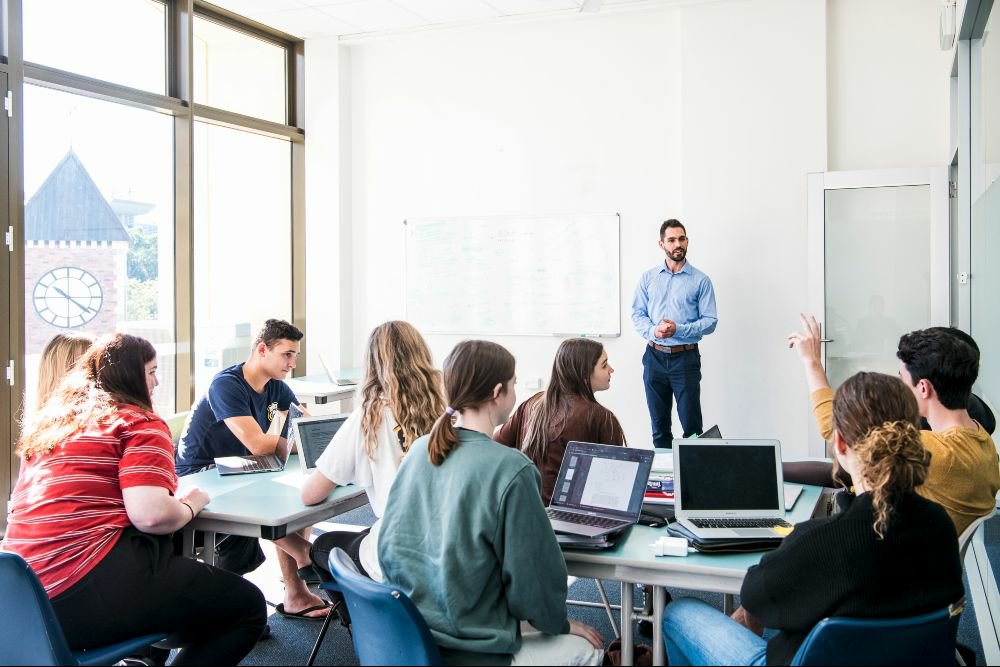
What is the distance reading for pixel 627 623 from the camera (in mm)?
2295

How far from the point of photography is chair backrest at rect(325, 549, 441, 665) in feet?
5.84

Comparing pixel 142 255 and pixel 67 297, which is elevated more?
pixel 142 255

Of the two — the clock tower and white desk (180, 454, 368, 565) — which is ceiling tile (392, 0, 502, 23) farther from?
white desk (180, 454, 368, 565)

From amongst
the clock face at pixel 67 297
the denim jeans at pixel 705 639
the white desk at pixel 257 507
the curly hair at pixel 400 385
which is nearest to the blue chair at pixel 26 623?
the white desk at pixel 257 507

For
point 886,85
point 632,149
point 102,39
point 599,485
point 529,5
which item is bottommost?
point 599,485

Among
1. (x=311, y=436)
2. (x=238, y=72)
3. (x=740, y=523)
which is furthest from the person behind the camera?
(x=238, y=72)

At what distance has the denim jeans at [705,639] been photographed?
1.94 meters

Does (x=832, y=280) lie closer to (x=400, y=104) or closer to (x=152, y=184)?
(x=400, y=104)

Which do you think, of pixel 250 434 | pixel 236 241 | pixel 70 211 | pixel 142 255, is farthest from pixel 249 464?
pixel 236 241

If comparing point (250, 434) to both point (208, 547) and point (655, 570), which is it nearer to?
point (208, 547)

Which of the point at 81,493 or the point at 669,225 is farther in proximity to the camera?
the point at 669,225

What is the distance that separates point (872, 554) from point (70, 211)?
4847 millimetres

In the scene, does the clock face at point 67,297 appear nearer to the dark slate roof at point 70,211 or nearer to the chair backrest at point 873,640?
the dark slate roof at point 70,211

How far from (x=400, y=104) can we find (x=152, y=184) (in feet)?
6.61
